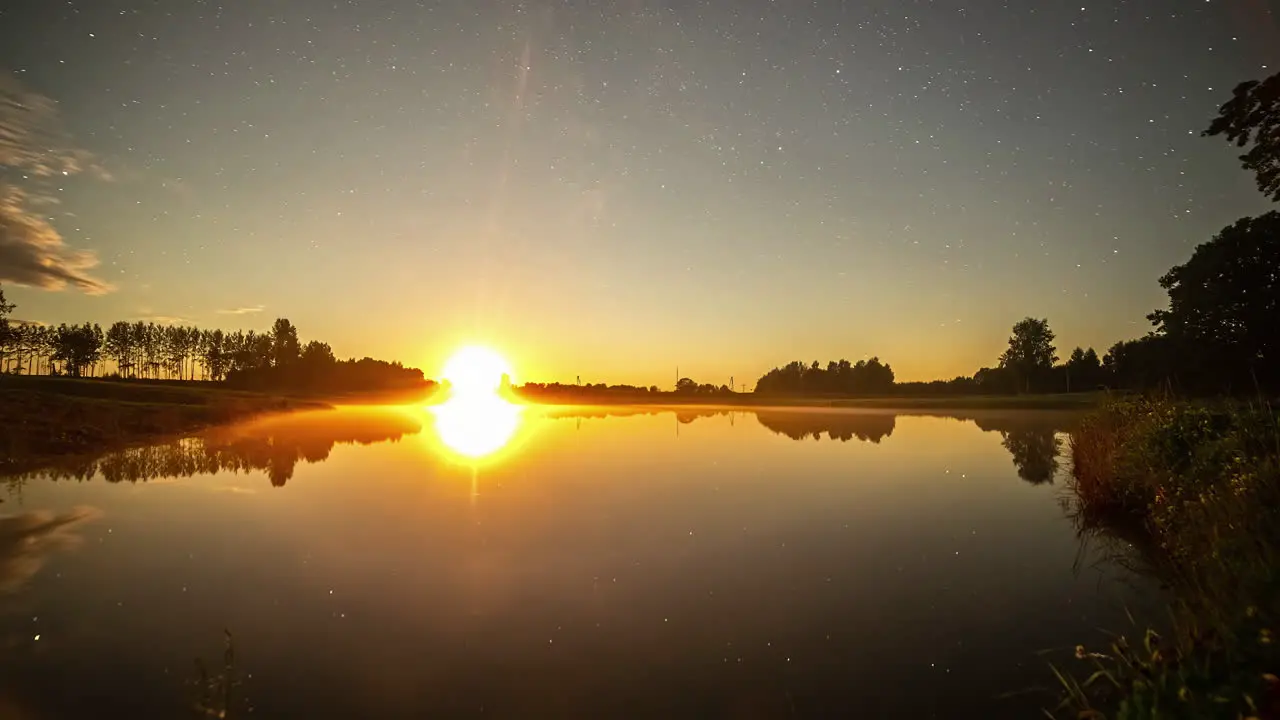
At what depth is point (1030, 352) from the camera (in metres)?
134

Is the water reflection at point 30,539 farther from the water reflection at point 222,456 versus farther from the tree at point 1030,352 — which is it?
the tree at point 1030,352

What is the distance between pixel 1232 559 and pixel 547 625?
27.4 ft

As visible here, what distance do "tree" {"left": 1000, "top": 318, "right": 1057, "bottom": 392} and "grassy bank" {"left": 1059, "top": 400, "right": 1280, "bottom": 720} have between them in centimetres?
13573

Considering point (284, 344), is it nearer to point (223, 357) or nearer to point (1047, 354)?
point (223, 357)

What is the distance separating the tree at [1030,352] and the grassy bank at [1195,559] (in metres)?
136

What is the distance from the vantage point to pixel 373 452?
103 feet

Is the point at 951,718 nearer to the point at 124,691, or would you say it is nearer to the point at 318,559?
the point at 124,691

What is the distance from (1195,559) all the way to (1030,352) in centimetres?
14922

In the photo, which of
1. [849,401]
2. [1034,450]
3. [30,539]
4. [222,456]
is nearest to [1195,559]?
[30,539]

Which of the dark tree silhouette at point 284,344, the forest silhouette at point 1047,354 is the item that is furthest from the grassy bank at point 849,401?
the dark tree silhouette at point 284,344

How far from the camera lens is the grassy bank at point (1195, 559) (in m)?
4.52

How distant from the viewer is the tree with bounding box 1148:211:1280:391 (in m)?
34.5

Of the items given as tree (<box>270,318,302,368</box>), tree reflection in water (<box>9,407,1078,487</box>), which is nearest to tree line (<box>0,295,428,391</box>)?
tree (<box>270,318,302,368</box>)

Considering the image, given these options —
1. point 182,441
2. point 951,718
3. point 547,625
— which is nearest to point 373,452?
point 182,441
